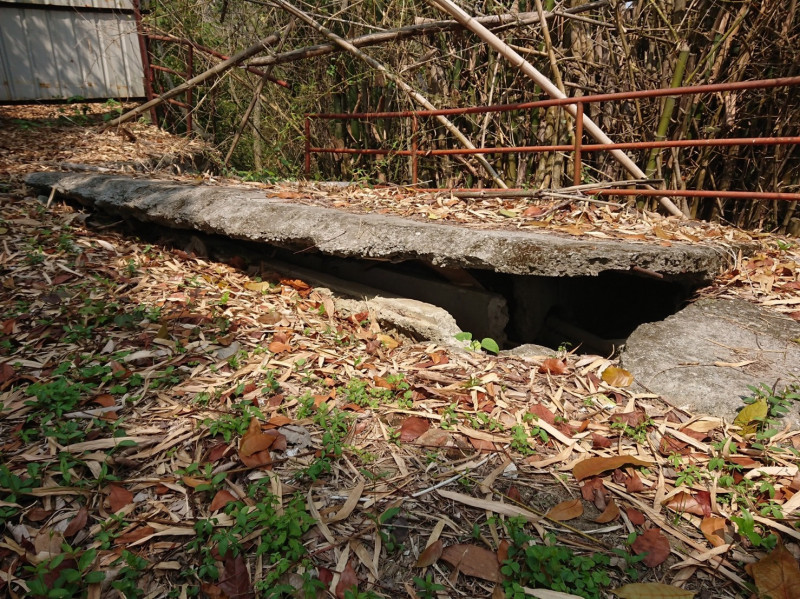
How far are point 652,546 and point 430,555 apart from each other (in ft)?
2.24

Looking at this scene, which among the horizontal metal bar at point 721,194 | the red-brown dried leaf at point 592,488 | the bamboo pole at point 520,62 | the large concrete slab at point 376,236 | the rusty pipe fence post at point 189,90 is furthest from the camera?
the rusty pipe fence post at point 189,90

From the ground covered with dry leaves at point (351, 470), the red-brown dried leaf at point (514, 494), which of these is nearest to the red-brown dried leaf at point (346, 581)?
the ground covered with dry leaves at point (351, 470)

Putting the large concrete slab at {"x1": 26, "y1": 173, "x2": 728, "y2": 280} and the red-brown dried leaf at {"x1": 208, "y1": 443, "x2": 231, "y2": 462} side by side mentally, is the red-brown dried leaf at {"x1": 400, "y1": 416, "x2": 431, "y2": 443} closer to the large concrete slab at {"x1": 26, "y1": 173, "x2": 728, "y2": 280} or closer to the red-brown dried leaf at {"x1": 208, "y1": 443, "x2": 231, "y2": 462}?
the red-brown dried leaf at {"x1": 208, "y1": 443, "x2": 231, "y2": 462}

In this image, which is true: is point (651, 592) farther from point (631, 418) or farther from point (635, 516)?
point (631, 418)

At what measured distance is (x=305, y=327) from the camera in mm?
2887

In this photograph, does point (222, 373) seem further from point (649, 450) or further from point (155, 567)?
point (649, 450)

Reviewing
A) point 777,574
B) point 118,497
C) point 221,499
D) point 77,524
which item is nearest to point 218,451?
point 221,499

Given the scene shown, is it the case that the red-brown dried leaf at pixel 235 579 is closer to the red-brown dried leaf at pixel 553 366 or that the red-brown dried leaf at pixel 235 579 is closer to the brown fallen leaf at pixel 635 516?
the brown fallen leaf at pixel 635 516

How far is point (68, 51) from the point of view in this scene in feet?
19.2

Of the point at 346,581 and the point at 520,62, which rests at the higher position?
the point at 520,62

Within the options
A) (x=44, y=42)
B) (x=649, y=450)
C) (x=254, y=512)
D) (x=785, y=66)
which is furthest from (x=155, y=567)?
(x=44, y=42)

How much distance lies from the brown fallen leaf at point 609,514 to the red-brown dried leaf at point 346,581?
2.60ft

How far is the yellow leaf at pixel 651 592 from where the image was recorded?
1.40 m

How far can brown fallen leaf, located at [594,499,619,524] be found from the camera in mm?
1646
